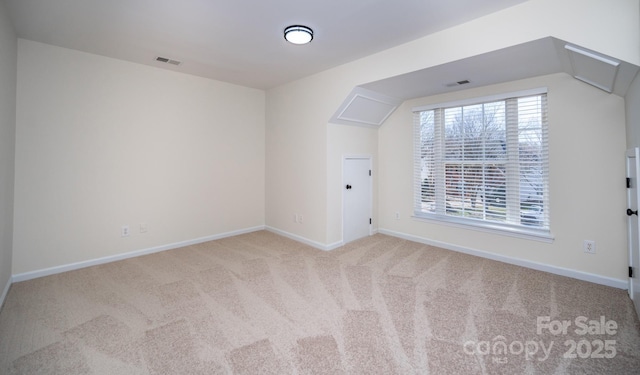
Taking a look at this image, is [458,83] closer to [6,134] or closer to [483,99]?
[483,99]

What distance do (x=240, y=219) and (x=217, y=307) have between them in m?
2.63

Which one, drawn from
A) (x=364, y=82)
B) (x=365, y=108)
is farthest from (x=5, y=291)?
(x=365, y=108)

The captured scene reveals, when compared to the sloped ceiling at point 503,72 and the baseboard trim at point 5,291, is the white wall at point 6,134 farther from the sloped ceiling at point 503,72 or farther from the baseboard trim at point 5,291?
the sloped ceiling at point 503,72

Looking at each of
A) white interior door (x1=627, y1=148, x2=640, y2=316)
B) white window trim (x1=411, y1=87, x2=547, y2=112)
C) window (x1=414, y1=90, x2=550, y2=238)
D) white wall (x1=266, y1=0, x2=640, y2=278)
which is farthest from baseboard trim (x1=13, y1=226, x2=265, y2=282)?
white interior door (x1=627, y1=148, x2=640, y2=316)

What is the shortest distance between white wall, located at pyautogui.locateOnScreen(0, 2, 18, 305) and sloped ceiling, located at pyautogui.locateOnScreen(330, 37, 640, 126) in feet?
11.3

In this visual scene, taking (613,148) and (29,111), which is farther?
(29,111)

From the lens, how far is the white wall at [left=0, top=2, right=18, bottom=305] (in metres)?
2.49

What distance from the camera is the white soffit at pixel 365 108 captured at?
155 inches

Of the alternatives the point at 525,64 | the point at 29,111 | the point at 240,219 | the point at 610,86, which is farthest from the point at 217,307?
the point at 610,86

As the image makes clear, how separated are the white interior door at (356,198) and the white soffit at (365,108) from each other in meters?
0.64

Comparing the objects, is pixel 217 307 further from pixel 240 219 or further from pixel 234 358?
pixel 240 219

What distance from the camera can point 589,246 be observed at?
10.1 ft

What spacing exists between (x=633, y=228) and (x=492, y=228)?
130cm

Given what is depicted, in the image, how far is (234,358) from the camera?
6.18 ft
